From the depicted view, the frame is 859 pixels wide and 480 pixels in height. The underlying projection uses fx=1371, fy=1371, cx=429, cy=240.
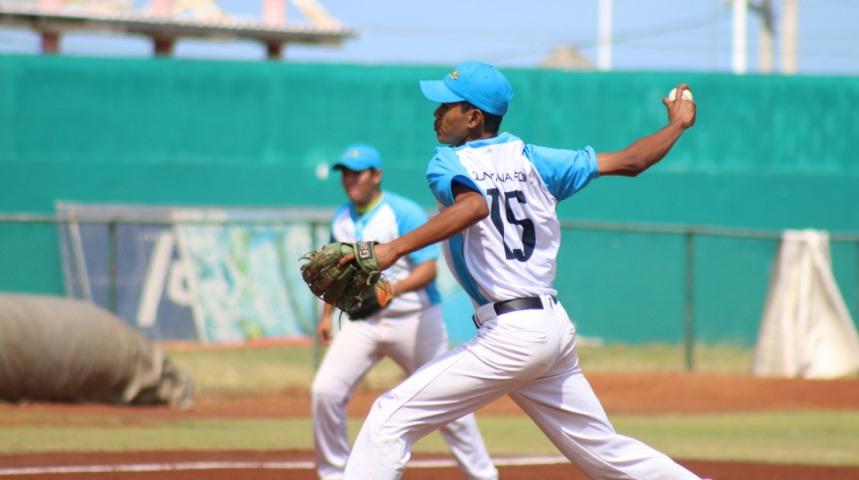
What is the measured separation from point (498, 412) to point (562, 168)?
9.76 m

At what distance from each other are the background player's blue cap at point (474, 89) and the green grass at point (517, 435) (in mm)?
5497

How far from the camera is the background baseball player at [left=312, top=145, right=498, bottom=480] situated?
8.05m

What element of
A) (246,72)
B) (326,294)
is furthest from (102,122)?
(326,294)

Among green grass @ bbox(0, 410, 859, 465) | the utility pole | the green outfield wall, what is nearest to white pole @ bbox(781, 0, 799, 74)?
the utility pole

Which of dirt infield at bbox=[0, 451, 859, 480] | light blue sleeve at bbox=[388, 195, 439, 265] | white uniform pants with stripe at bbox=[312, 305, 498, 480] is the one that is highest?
light blue sleeve at bbox=[388, 195, 439, 265]

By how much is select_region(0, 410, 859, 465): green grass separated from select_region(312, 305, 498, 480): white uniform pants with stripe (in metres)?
2.38

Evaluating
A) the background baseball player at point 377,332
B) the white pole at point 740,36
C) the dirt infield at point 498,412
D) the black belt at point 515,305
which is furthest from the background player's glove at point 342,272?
the white pole at point 740,36

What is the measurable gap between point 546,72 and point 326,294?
60.7 feet

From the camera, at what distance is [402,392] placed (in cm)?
559

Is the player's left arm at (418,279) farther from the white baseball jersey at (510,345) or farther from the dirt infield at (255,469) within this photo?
the white baseball jersey at (510,345)

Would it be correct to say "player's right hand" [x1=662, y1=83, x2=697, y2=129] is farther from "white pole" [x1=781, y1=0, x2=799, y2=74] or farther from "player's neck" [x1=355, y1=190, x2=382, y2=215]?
"white pole" [x1=781, y1=0, x2=799, y2=74]

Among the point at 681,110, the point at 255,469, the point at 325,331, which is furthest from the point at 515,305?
the point at 255,469

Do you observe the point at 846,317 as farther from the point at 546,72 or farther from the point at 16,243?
the point at 16,243

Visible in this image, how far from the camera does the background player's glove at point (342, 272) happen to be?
5402 mm
